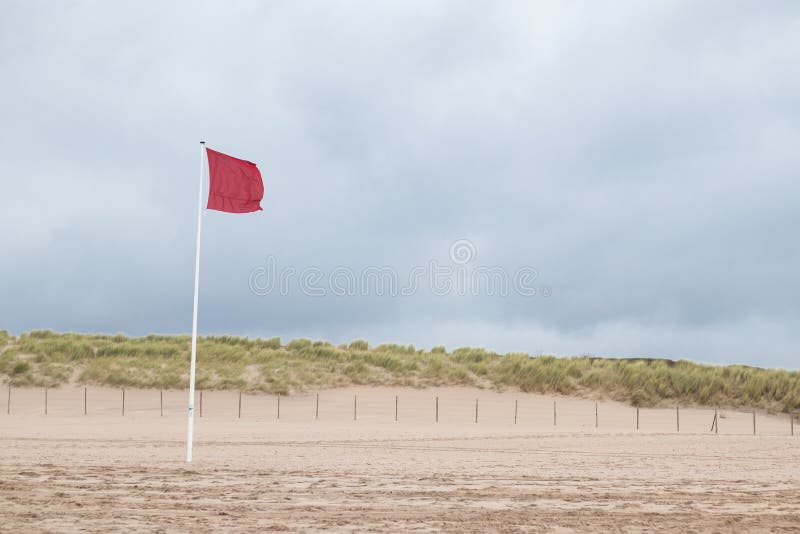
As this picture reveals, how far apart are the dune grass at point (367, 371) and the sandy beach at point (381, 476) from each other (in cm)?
688

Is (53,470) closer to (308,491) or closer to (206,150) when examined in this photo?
(308,491)

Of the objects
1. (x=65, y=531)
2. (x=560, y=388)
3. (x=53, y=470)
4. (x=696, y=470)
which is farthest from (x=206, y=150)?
(x=560, y=388)

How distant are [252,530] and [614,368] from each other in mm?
49099

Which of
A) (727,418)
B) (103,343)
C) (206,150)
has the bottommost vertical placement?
(727,418)

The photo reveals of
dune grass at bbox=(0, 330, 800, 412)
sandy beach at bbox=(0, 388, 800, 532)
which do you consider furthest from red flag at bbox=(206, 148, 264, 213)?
dune grass at bbox=(0, 330, 800, 412)

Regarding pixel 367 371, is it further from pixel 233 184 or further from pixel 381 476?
pixel 381 476

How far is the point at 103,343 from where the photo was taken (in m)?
61.7

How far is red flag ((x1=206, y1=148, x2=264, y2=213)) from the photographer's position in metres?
23.5

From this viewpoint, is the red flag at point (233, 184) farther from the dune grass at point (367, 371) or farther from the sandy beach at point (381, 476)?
the dune grass at point (367, 371)

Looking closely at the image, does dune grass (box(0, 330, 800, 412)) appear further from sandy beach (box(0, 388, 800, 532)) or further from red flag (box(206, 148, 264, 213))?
red flag (box(206, 148, 264, 213))

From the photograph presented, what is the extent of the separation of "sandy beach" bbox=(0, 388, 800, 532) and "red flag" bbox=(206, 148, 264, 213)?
6888 mm

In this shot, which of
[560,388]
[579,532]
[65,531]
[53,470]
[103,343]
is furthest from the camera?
[103,343]

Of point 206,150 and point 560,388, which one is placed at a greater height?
point 206,150

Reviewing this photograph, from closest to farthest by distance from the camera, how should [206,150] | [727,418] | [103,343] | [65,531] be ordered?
[65,531]
[206,150]
[727,418]
[103,343]
